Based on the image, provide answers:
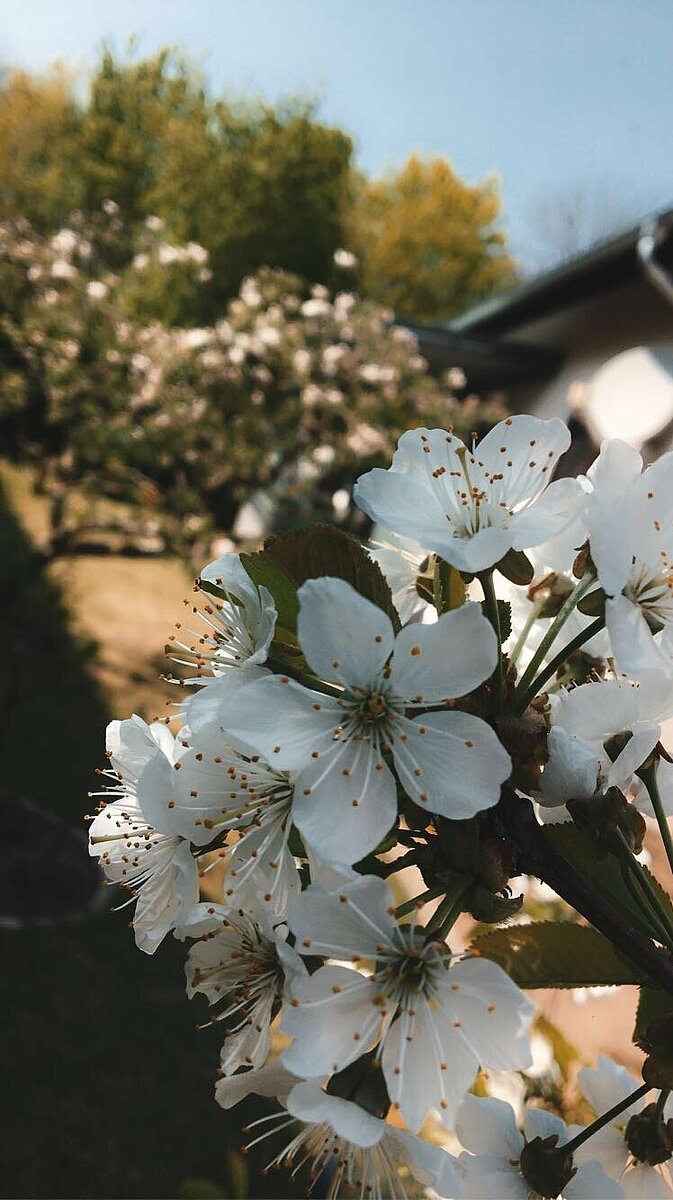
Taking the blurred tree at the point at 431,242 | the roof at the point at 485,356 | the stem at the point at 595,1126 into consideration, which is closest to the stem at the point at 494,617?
the stem at the point at 595,1126

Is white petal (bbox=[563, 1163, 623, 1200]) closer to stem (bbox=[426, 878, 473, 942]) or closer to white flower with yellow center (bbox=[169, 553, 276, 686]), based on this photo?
stem (bbox=[426, 878, 473, 942])

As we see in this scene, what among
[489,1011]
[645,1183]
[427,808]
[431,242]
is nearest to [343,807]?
[427,808]

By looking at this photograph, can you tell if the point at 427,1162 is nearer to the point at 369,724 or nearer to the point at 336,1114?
the point at 336,1114

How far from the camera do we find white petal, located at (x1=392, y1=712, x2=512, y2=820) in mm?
593

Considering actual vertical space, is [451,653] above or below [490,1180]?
above

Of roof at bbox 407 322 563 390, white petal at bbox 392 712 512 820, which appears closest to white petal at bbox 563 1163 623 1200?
white petal at bbox 392 712 512 820

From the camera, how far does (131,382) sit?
23.1ft

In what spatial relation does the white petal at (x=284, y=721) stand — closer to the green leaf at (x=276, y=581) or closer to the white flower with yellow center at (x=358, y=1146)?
the green leaf at (x=276, y=581)

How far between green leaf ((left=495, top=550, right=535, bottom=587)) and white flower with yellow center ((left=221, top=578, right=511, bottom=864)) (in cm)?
11

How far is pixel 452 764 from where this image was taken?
604 millimetres

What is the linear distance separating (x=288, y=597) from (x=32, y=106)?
80.7 feet

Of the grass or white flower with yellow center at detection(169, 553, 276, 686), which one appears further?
the grass

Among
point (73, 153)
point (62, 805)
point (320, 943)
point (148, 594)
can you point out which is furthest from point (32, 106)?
point (320, 943)

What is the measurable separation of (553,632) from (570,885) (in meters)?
0.18
